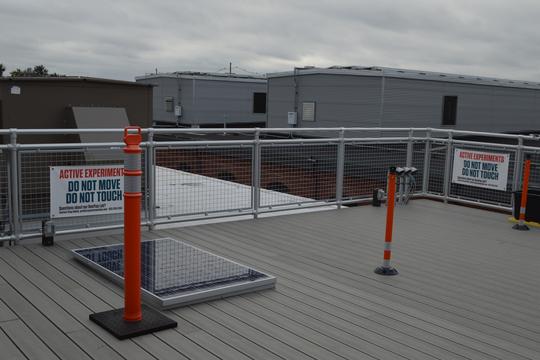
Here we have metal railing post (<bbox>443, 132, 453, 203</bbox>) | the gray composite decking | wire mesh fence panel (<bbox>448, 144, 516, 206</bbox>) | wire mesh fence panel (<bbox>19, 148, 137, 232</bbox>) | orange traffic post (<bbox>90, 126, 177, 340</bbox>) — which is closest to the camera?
the gray composite decking

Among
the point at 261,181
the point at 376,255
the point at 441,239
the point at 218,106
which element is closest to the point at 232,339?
the point at 376,255

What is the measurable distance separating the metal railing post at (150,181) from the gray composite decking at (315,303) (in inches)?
8.0

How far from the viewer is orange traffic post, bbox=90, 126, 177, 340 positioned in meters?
4.12

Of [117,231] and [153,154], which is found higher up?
[153,154]

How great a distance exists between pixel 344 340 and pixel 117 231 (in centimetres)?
403

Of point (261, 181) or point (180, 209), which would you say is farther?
point (261, 181)

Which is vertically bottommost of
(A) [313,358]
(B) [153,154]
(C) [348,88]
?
(A) [313,358]

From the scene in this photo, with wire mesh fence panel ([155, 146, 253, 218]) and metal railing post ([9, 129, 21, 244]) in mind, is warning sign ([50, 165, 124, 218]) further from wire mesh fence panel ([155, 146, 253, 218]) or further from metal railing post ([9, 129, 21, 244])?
wire mesh fence panel ([155, 146, 253, 218])

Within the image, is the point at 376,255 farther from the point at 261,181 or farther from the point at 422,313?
the point at 261,181

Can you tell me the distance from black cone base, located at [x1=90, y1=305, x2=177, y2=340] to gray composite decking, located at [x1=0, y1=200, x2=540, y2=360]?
0.18ft

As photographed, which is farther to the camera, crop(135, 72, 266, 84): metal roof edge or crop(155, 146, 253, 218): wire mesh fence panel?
crop(135, 72, 266, 84): metal roof edge

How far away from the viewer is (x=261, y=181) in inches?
357

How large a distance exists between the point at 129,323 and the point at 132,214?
2.64 feet

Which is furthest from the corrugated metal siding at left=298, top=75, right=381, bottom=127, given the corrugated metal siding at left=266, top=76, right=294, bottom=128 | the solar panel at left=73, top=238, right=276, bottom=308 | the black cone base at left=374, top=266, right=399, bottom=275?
the solar panel at left=73, top=238, right=276, bottom=308
